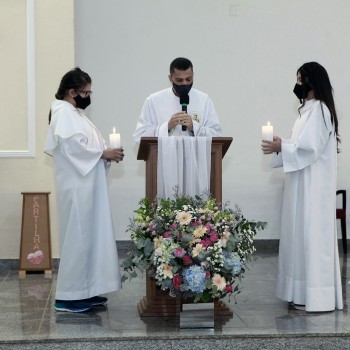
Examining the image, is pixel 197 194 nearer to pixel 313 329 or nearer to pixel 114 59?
pixel 313 329

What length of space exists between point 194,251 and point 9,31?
440 centimetres

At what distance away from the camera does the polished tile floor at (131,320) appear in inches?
185

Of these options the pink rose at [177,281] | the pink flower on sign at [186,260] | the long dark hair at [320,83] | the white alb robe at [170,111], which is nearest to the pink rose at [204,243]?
the pink flower on sign at [186,260]

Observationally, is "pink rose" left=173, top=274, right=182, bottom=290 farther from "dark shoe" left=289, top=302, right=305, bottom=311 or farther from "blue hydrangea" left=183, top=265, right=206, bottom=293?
"dark shoe" left=289, top=302, right=305, bottom=311

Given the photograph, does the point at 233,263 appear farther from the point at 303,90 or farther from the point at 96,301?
the point at 303,90

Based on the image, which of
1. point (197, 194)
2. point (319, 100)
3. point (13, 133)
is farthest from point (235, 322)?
point (13, 133)

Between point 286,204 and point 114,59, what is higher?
point 114,59

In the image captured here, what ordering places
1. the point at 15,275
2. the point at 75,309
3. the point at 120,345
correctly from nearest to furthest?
the point at 120,345
the point at 75,309
the point at 15,275

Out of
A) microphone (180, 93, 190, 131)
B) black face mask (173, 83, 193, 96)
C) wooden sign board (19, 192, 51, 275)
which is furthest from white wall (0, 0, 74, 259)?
microphone (180, 93, 190, 131)

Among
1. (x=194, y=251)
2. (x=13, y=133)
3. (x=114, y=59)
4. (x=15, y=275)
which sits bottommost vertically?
(x=15, y=275)

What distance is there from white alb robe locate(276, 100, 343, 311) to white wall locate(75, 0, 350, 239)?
163 inches

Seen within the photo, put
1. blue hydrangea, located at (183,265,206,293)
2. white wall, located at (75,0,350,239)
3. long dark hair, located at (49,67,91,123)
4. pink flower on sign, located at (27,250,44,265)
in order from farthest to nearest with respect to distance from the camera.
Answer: white wall, located at (75,0,350,239) < pink flower on sign, located at (27,250,44,265) < long dark hair, located at (49,67,91,123) < blue hydrangea, located at (183,265,206,293)

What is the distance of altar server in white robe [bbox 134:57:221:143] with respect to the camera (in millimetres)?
5430

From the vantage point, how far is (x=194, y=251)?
4719mm
